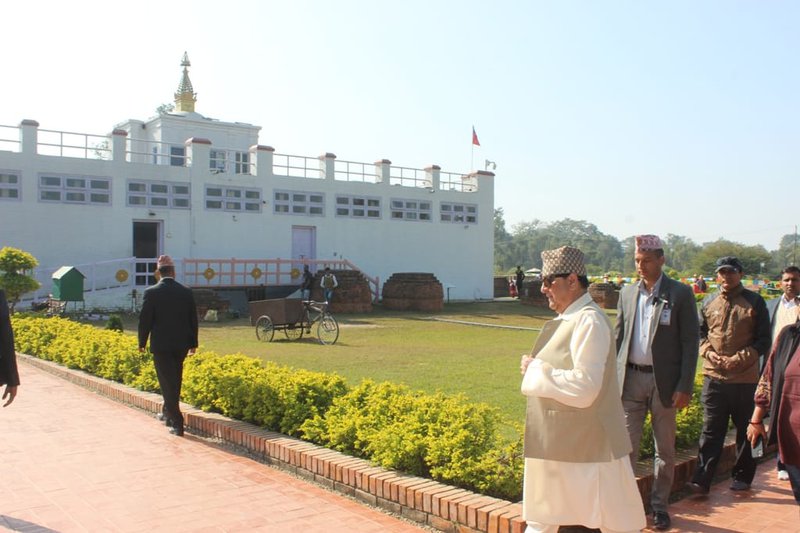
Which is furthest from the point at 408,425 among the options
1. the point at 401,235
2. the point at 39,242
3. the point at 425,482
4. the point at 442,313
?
the point at 401,235

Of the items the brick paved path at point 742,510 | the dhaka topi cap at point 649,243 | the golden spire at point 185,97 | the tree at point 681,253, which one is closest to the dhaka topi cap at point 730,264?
the dhaka topi cap at point 649,243

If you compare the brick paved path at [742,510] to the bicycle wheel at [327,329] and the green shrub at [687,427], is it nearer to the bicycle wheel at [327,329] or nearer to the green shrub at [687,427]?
the green shrub at [687,427]

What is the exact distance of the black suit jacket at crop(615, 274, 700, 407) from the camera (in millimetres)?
4336

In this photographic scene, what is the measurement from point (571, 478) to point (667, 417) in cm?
152

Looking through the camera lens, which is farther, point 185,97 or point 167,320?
point 185,97

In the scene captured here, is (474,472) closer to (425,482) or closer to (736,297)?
(425,482)

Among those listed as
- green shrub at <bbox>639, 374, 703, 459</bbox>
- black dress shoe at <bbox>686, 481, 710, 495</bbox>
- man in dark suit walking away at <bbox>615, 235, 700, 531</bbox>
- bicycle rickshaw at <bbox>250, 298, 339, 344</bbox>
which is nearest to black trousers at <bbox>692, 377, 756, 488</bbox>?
black dress shoe at <bbox>686, 481, 710, 495</bbox>

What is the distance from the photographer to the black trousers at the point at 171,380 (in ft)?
21.9

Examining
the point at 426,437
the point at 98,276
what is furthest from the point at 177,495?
the point at 98,276

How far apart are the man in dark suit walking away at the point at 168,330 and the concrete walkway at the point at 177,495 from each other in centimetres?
41

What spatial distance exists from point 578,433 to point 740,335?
245cm

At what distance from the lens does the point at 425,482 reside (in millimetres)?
4613

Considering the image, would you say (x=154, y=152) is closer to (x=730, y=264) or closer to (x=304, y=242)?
(x=304, y=242)

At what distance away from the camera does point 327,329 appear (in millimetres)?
14953
